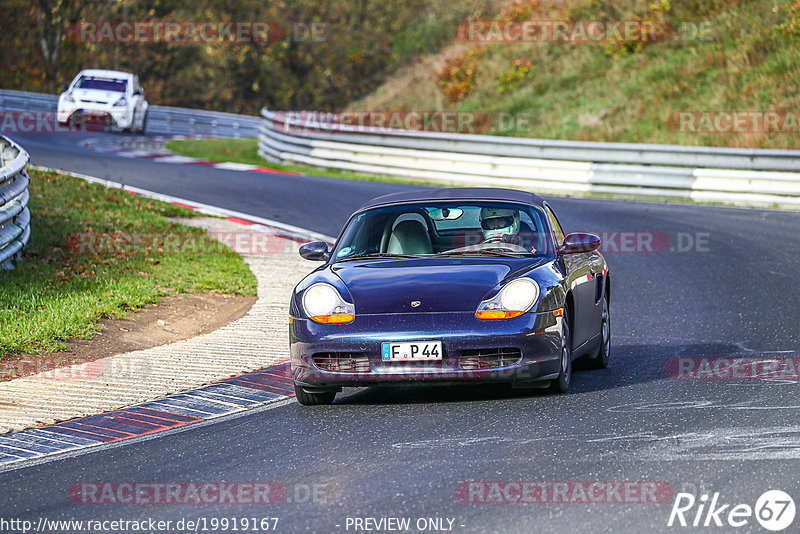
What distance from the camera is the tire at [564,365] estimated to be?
26.0 ft

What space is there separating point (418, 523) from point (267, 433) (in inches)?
88.4

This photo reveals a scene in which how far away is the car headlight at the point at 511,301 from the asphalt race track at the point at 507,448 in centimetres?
59

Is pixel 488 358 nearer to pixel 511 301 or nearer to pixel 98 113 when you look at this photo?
pixel 511 301

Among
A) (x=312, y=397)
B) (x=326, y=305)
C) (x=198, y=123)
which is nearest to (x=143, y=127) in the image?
(x=198, y=123)

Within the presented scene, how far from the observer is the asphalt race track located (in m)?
5.48

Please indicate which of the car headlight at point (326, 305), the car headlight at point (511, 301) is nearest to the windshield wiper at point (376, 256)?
the car headlight at point (326, 305)

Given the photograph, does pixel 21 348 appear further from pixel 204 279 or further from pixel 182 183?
pixel 182 183

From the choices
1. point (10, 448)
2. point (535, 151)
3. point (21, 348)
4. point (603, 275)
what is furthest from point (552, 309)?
point (535, 151)

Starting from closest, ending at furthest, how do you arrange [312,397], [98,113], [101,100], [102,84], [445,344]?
[445,344] → [312,397] → [101,100] → [98,113] → [102,84]

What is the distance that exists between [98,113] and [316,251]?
82.5 ft

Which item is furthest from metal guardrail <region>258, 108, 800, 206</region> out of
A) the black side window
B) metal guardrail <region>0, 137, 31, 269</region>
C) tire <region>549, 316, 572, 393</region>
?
tire <region>549, 316, 572, 393</region>

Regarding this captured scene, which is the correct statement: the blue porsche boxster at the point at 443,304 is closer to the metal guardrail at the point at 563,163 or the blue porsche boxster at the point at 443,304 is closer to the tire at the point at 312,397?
the tire at the point at 312,397

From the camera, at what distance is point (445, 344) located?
7.55m

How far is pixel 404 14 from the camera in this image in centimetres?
5278
